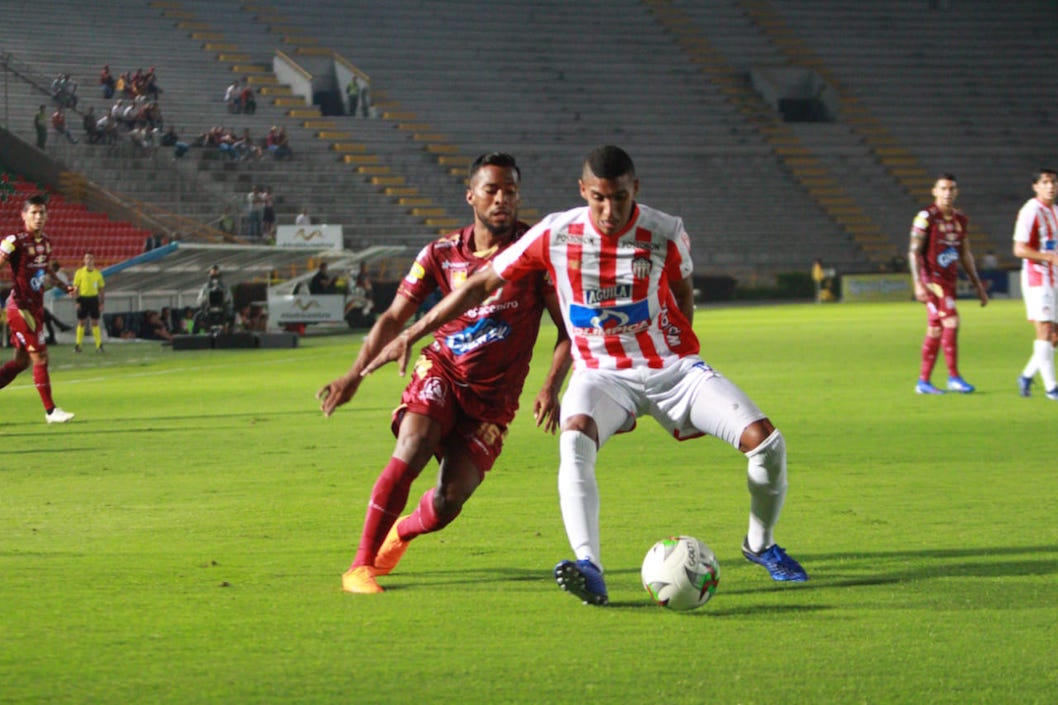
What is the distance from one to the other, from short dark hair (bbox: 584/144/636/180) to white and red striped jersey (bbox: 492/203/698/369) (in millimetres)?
305

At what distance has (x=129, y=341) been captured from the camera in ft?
104

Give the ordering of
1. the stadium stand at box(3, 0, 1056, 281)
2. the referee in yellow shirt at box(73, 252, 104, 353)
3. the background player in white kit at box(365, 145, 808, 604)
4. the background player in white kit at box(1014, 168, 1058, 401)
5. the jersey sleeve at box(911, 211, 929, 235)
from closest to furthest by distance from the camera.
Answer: the background player in white kit at box(365, 145, 808, 604) < the background player in white kit at box(1014, 168, 1058, 401) < the jersey sleeve at box(911, 211, 929, 235) < the referee in yellow shirt at box(73, 252, 104, 353) < the stadium stand at box(3, 0, 1056, 281)

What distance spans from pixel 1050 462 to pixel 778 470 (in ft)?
16.3

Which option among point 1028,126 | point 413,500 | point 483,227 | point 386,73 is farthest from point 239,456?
point 1028,126

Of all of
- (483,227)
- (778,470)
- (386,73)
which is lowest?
(778,470)

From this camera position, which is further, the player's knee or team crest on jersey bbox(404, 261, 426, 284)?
team crest on jersey bbox(404, 261, 426, 284)

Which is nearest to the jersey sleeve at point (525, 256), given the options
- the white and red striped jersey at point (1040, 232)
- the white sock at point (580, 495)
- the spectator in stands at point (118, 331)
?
the white sock at point (580, 495)

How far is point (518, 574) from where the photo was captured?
21.6ft

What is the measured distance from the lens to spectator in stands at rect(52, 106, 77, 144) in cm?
4569

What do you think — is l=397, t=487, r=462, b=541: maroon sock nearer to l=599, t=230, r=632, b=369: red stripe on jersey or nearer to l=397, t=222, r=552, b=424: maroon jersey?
l=397, t=222, r=552, b=424: maroon jersey

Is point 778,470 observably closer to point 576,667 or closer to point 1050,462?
point 576,667

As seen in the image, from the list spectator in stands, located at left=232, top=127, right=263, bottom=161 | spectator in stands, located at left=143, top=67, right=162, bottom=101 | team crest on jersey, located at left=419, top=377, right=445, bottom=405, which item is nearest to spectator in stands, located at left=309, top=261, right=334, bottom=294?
spectator in stands, located at left=232, top=127, right=263, bottom=161

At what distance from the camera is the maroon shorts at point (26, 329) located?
14156mm

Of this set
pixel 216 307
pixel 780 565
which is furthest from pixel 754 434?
pixel 216 307
